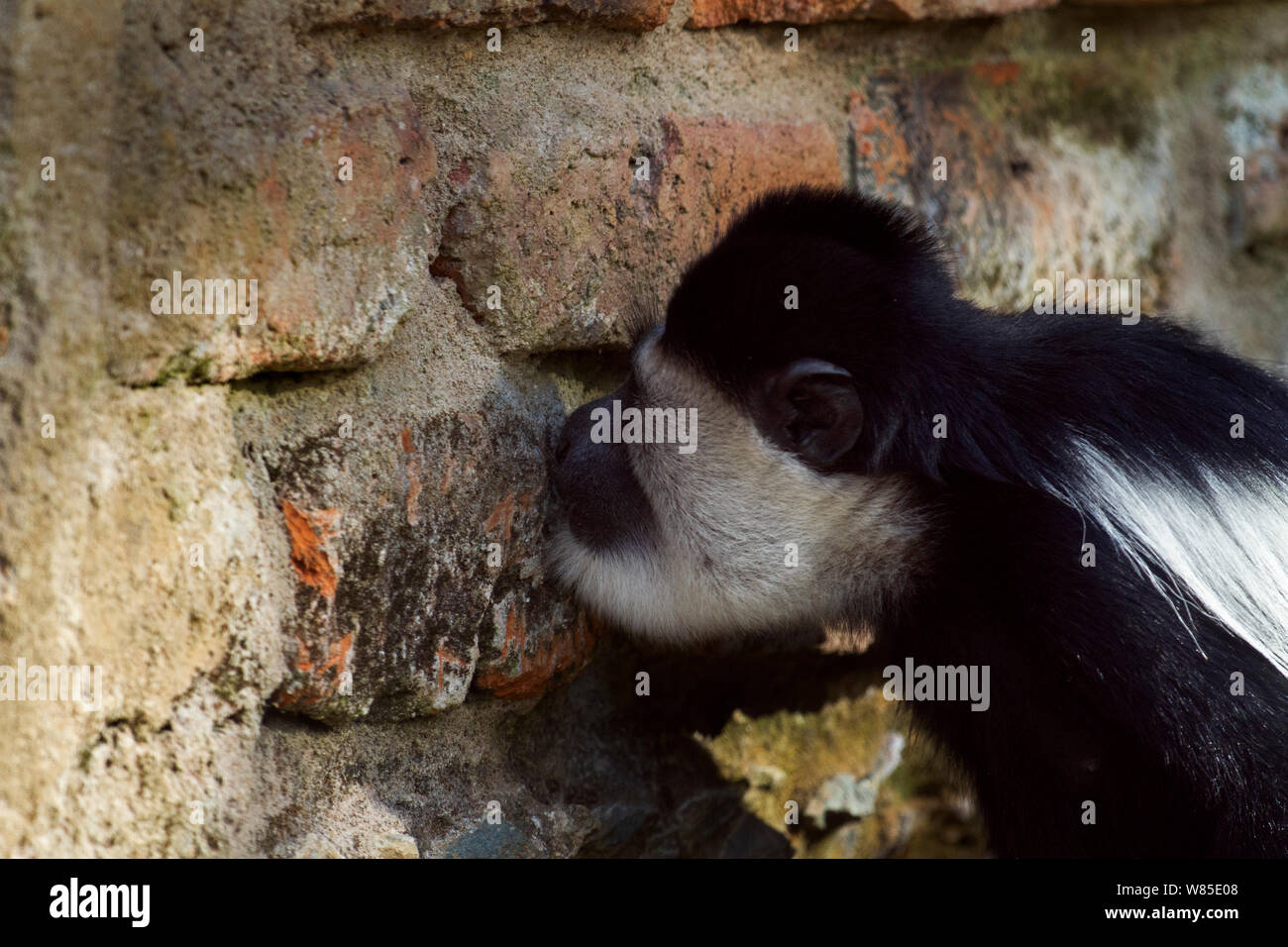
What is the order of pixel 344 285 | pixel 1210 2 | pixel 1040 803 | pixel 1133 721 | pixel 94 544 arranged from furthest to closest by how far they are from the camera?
pixel 1210 2 < pixel 1040 803 < pixel 1133 721 < pixel 344 285 < pixel 94 544

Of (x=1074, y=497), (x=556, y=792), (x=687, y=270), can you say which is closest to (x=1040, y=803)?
(x=1074, y=497)

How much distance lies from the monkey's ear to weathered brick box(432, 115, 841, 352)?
0.18m

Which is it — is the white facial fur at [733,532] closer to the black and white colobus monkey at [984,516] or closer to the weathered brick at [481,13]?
the black and white colobus monkey at [984,516]

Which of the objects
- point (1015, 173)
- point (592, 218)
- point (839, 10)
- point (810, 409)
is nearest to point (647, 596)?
point (810, 409)

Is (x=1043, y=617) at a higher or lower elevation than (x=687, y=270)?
lower

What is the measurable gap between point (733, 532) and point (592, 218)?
0.33 m

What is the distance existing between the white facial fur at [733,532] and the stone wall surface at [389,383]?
0.06 m

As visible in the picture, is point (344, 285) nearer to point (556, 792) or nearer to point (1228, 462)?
point (556, 792)

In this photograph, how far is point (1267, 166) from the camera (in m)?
2.10

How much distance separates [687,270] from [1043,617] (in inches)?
18.4

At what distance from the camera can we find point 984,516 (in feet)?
4.17

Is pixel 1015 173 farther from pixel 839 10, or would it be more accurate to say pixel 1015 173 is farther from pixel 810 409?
pixel 810 409

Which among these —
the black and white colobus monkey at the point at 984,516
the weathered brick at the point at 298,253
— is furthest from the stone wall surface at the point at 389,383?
the black and white colobus monkey at the point at 984,516

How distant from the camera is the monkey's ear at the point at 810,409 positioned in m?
1.24
